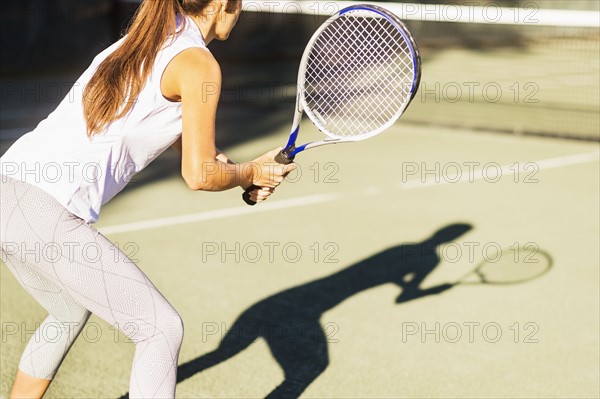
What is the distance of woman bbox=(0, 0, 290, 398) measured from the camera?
277 centimetres

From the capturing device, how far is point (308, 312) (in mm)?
5133

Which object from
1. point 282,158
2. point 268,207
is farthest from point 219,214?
point 282,158

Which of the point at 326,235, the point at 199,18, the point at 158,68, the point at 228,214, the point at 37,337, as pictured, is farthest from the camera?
the point at 228,214

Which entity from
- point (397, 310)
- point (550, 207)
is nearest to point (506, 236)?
point (550, 207)

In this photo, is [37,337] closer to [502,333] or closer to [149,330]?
[149,330]

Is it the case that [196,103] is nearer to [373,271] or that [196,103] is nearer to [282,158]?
[282,158]

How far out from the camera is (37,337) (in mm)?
3346

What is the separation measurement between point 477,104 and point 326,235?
6.79m

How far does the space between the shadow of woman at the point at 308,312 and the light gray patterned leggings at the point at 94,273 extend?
1309 mm

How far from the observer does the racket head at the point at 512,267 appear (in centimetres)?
571

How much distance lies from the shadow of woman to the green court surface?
16mm

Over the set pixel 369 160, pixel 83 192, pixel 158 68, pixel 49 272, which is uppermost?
pixel 158 68

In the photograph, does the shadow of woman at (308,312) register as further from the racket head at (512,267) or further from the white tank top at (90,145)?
the white tank top at (90,145)

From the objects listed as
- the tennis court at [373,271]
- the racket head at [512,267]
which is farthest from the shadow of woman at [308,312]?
the racket head at [512,267]
